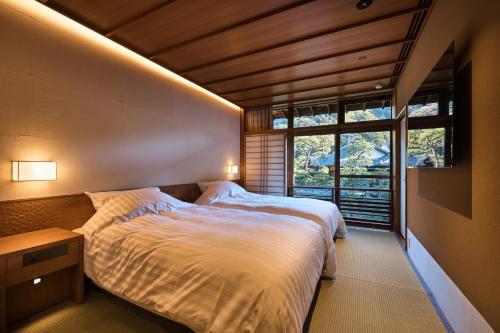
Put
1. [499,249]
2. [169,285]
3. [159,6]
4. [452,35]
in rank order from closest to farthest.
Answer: [499,249] → [169,285] → [452,35] → [159,6]

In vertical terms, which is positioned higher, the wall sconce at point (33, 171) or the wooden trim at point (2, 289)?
the wall sconce at point (33, 171)

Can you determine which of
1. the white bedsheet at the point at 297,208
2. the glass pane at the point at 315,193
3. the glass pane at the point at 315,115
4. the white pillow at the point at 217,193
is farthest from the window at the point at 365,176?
the white pillow at the point at 217,193

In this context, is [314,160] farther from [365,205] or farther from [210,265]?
[210,265]

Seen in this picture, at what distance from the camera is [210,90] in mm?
4250

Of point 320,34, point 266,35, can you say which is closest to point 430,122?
point 320,34

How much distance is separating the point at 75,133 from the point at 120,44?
1283 millimetres

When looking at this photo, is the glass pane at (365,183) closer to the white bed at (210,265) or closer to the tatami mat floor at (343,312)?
the tatami mat floor at (343,312)

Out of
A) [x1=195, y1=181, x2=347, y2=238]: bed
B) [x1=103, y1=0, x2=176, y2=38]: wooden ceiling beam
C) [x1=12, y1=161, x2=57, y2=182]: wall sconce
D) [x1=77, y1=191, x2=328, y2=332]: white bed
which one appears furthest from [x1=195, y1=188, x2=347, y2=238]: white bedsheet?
[x1=103, y1=0, x2=176, y2=38]: wooden ceiling beam

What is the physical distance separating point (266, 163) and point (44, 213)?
13.1ft

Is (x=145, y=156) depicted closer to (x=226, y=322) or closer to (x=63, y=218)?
(x=63, y=218)

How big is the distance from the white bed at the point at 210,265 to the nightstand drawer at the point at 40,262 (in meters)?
0.12

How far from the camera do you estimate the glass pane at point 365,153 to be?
13.5ft

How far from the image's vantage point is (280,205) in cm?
308

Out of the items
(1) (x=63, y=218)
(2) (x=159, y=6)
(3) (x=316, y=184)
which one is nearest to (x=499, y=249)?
(2) (x=159, y=6)
